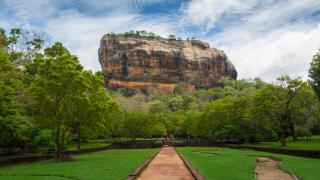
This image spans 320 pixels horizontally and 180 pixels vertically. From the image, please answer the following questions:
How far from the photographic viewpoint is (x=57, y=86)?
27.1 meters

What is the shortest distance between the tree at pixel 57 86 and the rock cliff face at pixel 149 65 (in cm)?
15549

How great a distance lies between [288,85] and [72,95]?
27.1 m

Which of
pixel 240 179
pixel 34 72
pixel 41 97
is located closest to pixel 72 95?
pixel 41 97

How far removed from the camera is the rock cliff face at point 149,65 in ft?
607

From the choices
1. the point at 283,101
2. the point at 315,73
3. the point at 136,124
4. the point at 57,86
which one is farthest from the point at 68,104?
the point at 136,124

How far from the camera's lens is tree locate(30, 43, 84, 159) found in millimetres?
27172

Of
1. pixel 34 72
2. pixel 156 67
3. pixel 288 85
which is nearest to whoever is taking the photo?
pixel 34 72

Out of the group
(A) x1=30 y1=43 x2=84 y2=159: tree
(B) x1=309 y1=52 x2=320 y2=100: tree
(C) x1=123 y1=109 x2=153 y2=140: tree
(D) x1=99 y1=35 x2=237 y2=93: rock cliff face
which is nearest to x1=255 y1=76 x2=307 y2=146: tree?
(B) x1=309 y1=52 x2=320 y2=100: tree

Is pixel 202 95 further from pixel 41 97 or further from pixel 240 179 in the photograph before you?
pixel 240 179

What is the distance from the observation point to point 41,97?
27422 millimetres

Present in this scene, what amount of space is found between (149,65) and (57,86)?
160622mm

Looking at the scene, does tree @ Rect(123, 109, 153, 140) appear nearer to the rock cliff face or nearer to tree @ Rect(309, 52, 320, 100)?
tree @ Rect(309, 52, 320, 100)

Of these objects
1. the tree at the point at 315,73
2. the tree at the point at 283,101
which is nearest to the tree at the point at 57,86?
the tree at the point at 315,73

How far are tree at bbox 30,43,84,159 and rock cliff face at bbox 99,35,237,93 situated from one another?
155 m
